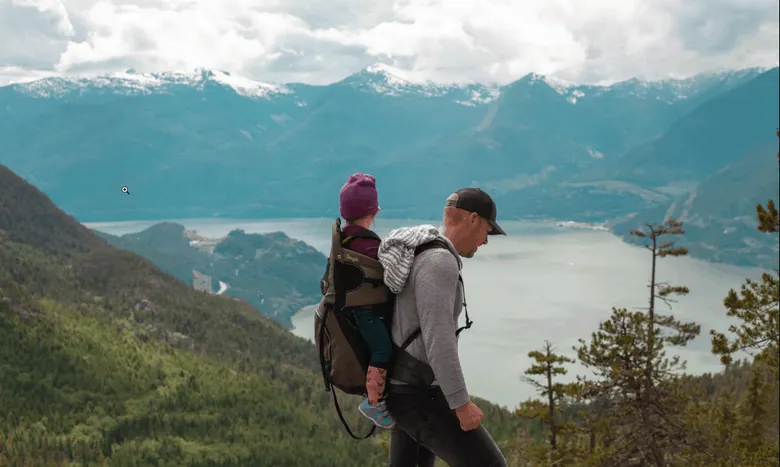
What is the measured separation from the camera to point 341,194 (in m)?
5.21

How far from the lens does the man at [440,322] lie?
4.72 metres

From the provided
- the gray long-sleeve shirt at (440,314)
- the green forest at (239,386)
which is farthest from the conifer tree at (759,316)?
the gray long-sleeve shirt at (440,314)

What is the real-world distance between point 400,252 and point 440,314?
0.57m

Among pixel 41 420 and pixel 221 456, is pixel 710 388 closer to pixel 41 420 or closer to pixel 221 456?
pixel 221 456

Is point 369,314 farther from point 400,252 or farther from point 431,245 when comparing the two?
point 431,245

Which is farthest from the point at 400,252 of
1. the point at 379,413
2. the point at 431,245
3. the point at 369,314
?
the point at 379,413

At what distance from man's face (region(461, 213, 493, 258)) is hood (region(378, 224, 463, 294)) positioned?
0.28m

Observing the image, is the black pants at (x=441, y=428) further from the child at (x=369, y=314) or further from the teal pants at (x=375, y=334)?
the teal pants at (x=375, y=334)

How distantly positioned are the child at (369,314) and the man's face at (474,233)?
765 millimetres

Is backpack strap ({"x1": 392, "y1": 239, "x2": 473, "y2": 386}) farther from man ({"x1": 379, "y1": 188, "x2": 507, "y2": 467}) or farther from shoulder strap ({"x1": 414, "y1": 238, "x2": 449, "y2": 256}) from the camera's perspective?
shoulder strap ({"x1": 414, "y1": 238, "x2": 449, "y2": 256})

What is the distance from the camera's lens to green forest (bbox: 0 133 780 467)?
19984 millimetres

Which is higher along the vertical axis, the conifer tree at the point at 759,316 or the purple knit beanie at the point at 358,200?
the purple knit beanie at the point at 358,200

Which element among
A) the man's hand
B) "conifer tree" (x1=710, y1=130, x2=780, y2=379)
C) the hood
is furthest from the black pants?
"conifer tree" (x1=710, y1=130, x2=780, y2=379)

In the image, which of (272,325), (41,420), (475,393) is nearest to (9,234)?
(272,325)
